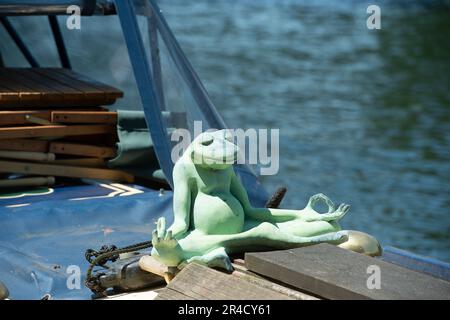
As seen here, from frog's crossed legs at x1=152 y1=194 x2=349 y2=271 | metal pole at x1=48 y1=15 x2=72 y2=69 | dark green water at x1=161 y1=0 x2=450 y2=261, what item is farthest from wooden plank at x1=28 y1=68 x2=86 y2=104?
frog's crossed legs at x1=152 y1=194 x2=349 y2=271

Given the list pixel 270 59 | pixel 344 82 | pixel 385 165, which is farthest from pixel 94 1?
pixel 270 59

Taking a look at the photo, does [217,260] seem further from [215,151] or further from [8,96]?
[8,96]

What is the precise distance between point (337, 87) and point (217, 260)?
9859 millimetres

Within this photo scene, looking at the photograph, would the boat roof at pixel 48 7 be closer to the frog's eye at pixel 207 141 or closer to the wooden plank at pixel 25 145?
the wooden plank at pixel 25 145

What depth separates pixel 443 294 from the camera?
383 cm

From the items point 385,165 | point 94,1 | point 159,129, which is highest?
point 94,1

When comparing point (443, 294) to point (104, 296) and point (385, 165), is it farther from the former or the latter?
point (385, 165)

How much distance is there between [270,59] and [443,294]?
11504 mm

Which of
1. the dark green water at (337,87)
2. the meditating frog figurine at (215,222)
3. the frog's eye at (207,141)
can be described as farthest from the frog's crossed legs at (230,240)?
the dark green water at (337,87)

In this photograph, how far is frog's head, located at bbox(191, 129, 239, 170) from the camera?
4297 mm

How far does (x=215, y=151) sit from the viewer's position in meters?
4.31

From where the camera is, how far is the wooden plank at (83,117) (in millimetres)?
6477

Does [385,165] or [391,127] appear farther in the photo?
[391,127]
